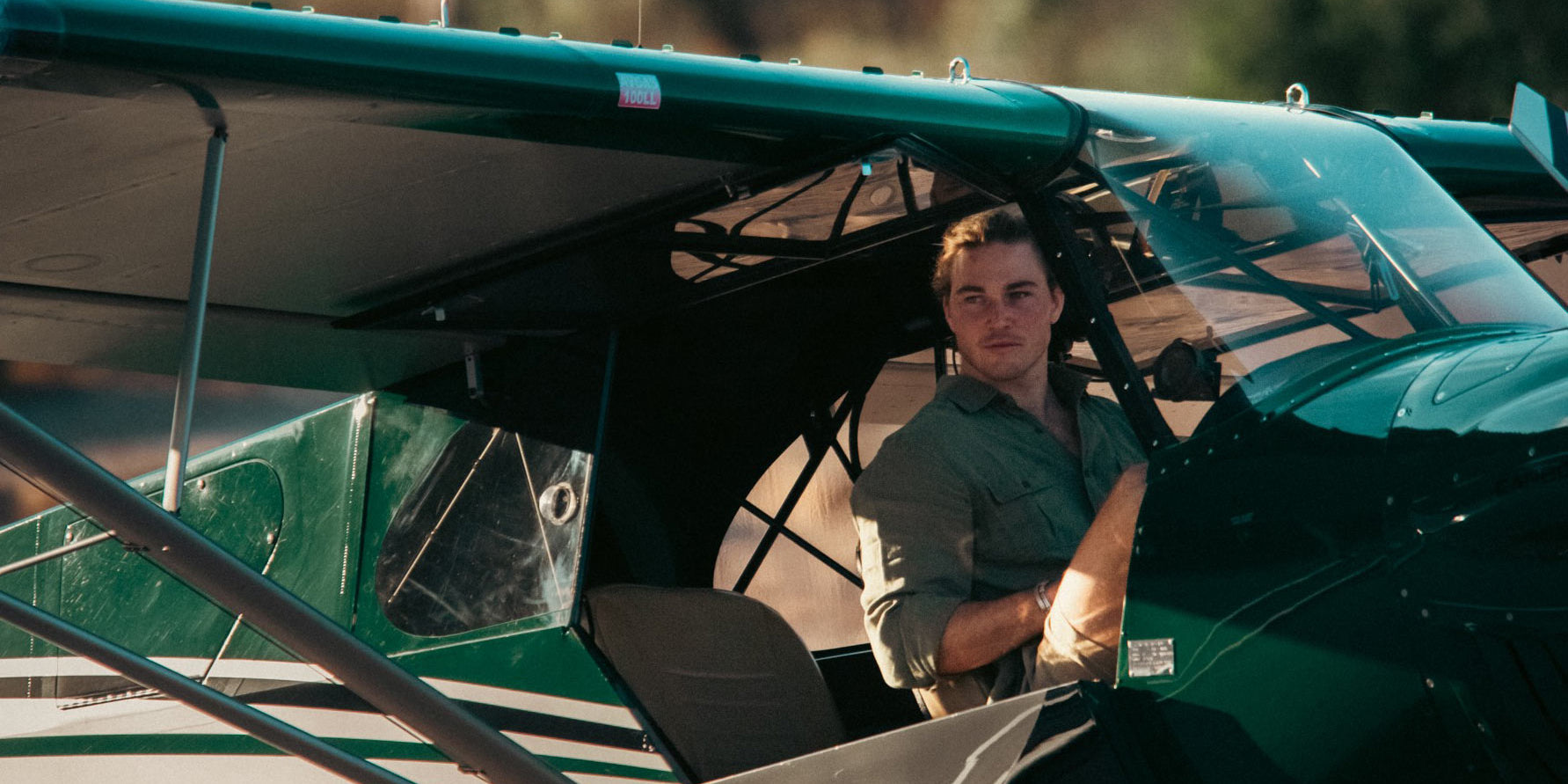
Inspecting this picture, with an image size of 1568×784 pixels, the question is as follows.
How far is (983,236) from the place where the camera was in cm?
317

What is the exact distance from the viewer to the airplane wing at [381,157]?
8.76ft

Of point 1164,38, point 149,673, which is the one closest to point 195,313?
point 149,673

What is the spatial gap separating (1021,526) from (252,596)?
4.56 ft

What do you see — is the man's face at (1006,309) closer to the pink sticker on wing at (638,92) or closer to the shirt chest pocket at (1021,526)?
the shirt chest pocket at (1021,526)

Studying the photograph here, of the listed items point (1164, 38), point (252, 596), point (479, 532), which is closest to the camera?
point (252, 596)

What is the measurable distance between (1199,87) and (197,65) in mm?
16112

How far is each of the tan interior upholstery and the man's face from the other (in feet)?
2.98

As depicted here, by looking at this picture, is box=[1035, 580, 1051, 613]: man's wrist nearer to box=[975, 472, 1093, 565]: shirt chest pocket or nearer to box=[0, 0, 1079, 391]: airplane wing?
box=[975, 472, 1093, 565]: shirt chest pocket

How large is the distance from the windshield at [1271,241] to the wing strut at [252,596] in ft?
A: 4.60

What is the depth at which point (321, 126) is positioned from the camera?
288 centimetres

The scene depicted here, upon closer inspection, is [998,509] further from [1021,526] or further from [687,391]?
[687,391]

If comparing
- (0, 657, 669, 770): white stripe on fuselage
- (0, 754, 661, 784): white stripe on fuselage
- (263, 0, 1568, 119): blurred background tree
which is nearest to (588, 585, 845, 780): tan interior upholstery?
(0, 657, 669, 770): white stripe on fuselage

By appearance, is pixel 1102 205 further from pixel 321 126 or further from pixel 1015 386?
pixel 321 126

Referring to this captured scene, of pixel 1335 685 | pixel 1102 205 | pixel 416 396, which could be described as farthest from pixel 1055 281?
pixel 416 396
